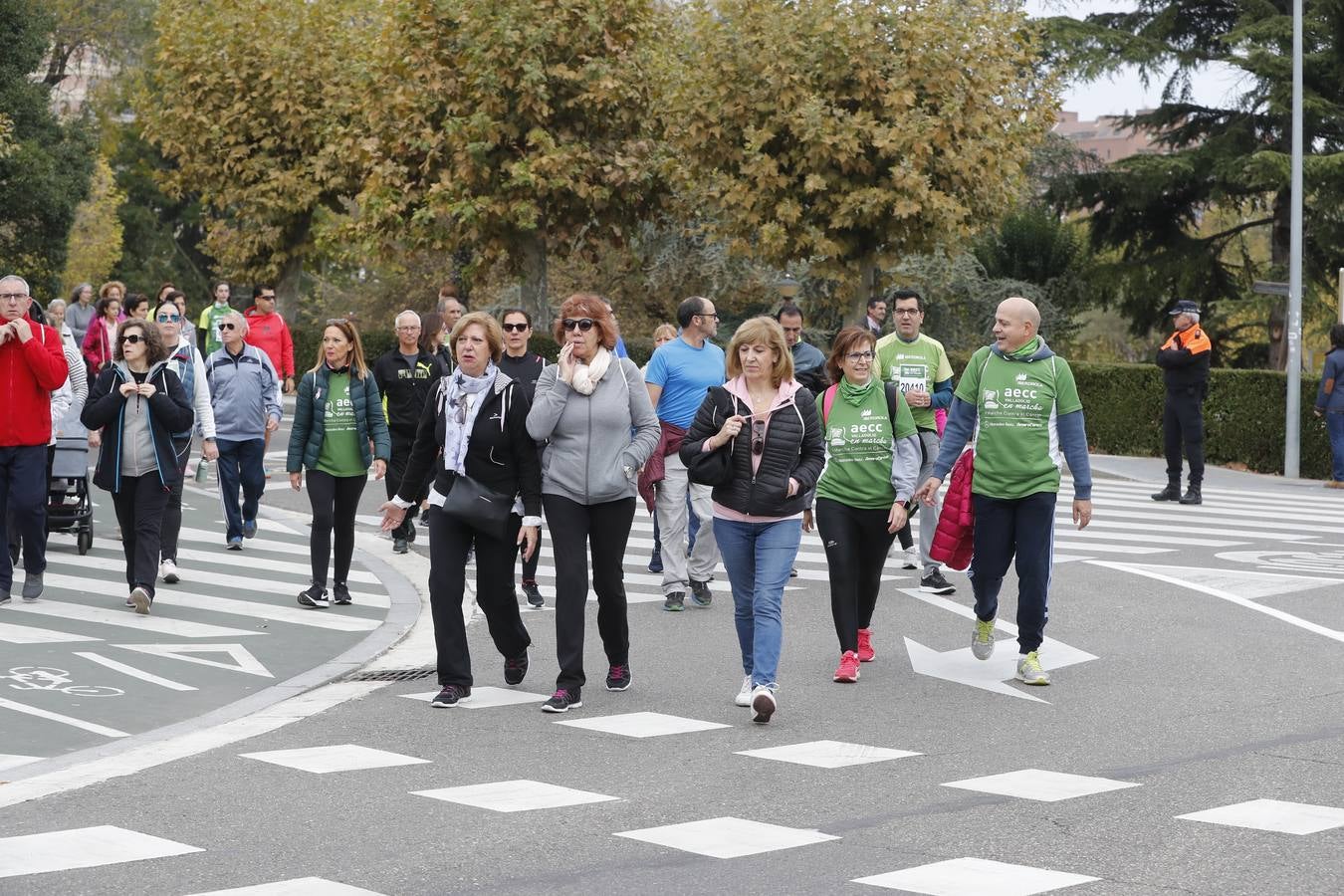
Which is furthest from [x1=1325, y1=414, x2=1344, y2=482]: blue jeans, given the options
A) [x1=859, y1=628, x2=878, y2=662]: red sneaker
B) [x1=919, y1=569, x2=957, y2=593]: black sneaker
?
[x1=859, y1=628, x2=878, y2=662]: red sneaker

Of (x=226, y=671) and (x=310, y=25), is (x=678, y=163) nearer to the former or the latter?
(x=310, y=25)

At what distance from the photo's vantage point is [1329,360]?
2081 centimetres

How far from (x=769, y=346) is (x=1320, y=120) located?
3015 cm

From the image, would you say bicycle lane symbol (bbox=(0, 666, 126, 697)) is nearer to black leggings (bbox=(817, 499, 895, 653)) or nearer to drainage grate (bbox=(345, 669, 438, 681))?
drainage grate (bbox=(345, 669, 438, 681))

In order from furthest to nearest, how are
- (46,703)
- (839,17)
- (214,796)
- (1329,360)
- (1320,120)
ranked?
1. (1320,120)
2. (839,17)
3. (1329,360)
4. (46,703)
5. (214,796)

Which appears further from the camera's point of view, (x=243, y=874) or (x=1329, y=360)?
(x=1329, y=360)

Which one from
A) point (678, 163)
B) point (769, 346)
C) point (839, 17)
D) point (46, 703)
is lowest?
point (46, 703)

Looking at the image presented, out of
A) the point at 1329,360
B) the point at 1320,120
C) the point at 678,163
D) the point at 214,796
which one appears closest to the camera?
the point at 214,796

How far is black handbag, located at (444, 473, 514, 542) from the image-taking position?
8.59 meters

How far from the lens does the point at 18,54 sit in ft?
157

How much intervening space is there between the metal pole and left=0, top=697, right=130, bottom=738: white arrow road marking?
1805 centimetres

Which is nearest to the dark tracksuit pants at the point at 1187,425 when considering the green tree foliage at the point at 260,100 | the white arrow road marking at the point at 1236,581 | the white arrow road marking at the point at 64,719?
the white arrow road marking at the point at 1236,581

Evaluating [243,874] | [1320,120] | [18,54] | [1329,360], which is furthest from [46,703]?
[18,54]

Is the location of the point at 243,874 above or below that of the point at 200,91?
below
